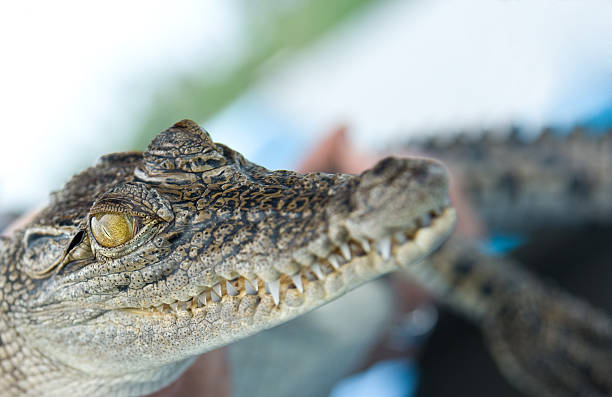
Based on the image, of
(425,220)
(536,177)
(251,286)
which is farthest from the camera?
(536,177)

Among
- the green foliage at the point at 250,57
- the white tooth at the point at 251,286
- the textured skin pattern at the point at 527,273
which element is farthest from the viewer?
the textured skin pattern at the point at 527,273

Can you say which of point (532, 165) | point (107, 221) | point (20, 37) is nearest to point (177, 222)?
point (107, 221)

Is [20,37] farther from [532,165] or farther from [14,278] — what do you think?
[532,165]

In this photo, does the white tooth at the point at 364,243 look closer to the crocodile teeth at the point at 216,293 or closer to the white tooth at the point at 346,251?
the white tooth at the point at 346,251

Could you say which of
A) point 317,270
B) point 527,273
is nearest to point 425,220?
point 317,270

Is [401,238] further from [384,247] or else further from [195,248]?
[195,248]

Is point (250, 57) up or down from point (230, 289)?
up

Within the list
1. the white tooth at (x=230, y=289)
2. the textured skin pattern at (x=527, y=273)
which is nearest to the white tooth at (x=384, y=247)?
the white tooth at (x=230, y=289)

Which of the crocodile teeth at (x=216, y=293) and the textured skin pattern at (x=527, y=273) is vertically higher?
the crocodile teeth at (x=216, y=293)
